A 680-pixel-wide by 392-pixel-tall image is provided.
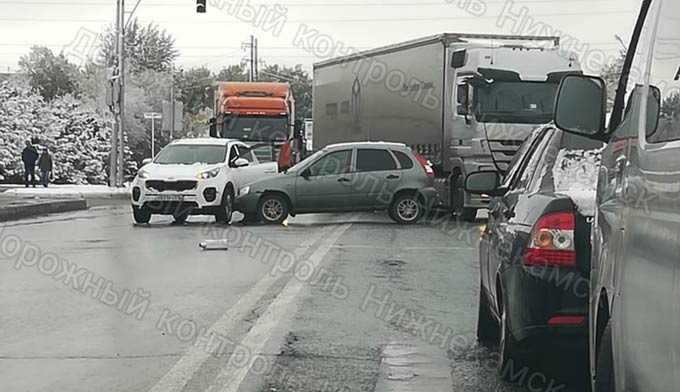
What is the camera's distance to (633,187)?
4000 millimetres

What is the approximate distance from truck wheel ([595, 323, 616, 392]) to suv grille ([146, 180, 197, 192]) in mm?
17370

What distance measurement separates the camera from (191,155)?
2270 cm

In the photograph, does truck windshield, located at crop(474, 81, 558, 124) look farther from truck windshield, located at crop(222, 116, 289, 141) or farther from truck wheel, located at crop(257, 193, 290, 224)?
truck windshield, located at crop(222, 116, 289, 141)

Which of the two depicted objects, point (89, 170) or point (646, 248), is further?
point (89, 170)

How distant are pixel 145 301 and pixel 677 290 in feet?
26.1

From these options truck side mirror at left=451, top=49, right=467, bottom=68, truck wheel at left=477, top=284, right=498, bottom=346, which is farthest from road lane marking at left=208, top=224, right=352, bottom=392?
truck side mirror at left=451, top=49, right=467, bottom=68

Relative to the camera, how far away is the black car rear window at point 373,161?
22094mm

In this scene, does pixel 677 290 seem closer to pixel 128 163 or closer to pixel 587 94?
pixel 587 94

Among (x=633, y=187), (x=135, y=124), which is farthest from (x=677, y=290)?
(x=135, y=124)

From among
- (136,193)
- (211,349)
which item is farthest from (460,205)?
(211,349)

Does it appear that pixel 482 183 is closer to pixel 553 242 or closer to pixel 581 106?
pixel 553 242

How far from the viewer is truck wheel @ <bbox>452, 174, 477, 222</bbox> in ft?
74.9

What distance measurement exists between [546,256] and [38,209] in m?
20.9

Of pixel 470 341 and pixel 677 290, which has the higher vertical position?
pixel 677 290
